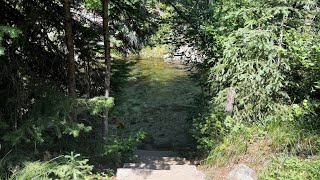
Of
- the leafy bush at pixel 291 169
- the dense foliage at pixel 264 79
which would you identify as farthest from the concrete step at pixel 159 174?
the leafy bush at pixel 291 169

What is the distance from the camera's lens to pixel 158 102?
12312 mm

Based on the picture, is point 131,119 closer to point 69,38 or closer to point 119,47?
point 119,47

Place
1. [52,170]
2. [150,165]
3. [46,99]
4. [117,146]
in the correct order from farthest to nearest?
[150,165], [117,146], [46,99], [52,170]

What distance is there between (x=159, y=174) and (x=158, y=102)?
7.81 m

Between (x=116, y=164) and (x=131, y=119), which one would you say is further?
Answer: (x=131, y=119)

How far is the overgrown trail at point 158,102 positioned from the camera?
29.7 ft

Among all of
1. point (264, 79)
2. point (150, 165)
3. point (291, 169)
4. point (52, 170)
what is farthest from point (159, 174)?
point (264, 79)

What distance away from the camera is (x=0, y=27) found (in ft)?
9.78

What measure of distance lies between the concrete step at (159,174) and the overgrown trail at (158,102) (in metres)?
2.31

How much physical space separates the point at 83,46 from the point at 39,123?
1.80 metres

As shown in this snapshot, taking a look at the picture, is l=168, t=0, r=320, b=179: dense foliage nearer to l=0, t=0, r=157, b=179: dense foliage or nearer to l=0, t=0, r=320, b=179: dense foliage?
l=0, t=0, r=320, b=179: dense foliage

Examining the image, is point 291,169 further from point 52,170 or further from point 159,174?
point 52,170

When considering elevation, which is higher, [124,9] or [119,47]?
→ [124,9]

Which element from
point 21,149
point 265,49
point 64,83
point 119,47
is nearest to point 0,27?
point 21,149
